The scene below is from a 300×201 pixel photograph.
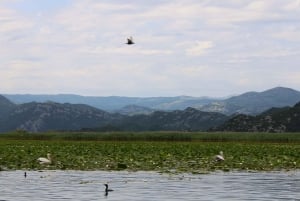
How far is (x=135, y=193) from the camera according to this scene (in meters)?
31.2

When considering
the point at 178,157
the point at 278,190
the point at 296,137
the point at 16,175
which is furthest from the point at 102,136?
the point at 278,190

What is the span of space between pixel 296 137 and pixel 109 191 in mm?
84319

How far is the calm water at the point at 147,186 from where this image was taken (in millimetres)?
30125

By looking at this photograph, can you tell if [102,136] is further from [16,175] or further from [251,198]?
[251,198]

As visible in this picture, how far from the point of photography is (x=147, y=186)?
3391 cm

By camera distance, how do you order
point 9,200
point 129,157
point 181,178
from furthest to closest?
1. point 129,157
2. point 181,178
3. point 9,200

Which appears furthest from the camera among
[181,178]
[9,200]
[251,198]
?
[181,178]

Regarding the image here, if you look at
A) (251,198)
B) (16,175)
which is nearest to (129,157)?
(16,175)

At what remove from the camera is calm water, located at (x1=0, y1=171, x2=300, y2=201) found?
3012cm

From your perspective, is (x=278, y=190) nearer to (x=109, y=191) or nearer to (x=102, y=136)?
(x=109, y=191)

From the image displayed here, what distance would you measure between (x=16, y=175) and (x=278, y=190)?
586 inches

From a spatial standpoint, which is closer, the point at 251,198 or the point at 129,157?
the point at 251,198

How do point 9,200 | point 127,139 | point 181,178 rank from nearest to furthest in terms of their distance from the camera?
point 9,200, point 181,178, point 127,139

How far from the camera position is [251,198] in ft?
98.5
